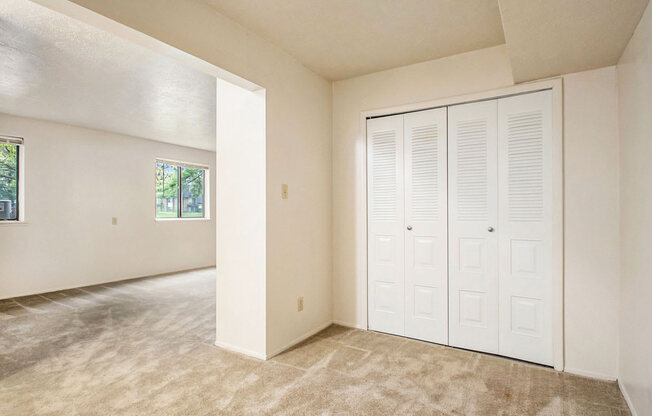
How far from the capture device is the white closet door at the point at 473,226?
9.10ft

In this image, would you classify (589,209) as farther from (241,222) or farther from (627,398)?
(241,222)

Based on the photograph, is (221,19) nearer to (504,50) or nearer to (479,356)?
(504,50)

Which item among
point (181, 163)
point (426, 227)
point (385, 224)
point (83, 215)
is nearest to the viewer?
point (426, 227)

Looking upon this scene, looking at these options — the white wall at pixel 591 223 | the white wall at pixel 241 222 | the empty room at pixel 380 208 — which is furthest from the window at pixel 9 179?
the white wall at pixel 591 223

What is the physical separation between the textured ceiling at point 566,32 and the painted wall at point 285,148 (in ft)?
5.49

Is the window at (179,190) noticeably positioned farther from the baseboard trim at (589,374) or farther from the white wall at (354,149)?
the baseboard trim at (589,374)

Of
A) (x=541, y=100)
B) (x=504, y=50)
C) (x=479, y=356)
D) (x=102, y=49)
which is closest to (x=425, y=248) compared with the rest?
(x=479, y=356)

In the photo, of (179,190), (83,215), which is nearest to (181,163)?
(179,190)

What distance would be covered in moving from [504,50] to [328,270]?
2.43 m

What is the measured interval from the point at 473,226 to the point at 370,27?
173 centimetres

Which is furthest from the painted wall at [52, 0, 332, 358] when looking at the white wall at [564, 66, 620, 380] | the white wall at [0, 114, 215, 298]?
the white wall at [0, 114, 215, 298]

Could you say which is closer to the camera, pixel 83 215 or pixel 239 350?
pixel 239 350

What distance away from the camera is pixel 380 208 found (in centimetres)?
328

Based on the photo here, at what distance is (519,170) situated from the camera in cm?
266
